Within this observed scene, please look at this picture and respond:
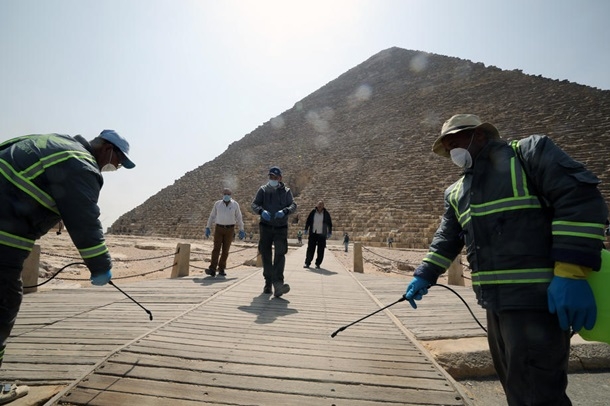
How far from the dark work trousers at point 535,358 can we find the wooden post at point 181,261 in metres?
5.65

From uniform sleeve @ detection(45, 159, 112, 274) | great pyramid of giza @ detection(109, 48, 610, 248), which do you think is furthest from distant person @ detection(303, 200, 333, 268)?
great pyramid of giza @ detection(109, 48, 610, 248)

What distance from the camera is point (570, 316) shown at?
1221 millimetres

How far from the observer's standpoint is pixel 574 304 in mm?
1213

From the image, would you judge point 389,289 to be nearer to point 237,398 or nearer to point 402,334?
point 402,334

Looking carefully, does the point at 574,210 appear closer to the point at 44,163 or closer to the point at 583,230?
the point at 583,230

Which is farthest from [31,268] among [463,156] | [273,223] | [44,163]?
[463,156]

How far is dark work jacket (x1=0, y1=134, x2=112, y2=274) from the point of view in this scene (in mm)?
1633

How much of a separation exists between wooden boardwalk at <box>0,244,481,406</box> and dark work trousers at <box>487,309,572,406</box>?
403 millimetres

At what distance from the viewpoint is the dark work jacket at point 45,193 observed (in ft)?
5.36

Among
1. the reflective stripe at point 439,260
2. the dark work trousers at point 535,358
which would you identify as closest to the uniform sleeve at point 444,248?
the reflective stripe at point 439,260

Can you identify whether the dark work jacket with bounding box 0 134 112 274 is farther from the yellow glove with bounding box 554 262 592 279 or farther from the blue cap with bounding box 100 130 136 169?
the yellow glove with bounding box 554 262 592 279

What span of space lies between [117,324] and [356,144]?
118ft

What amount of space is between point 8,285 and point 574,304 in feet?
8.71

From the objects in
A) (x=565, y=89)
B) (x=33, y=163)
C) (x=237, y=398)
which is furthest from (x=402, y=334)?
(x=565, y=89)
